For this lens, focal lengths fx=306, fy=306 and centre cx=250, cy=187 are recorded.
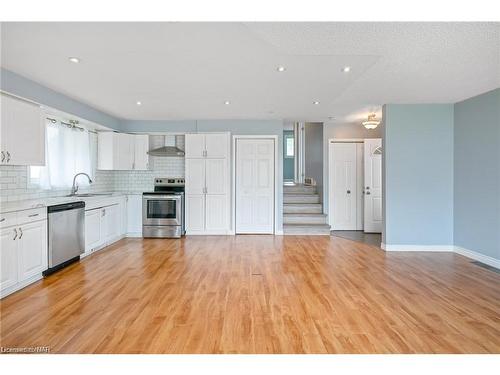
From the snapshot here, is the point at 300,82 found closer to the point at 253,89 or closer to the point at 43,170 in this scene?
the point at 253,89

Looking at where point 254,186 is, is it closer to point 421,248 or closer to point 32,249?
point 421,248

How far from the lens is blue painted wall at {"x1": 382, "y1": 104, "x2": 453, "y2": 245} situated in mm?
5105

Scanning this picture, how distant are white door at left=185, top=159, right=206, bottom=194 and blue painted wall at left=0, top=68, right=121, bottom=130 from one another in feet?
5.85

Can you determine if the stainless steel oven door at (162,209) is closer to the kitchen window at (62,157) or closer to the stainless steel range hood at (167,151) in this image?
the stainless steel range hood at (167,151)

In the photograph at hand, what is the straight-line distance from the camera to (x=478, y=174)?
14.9 ft

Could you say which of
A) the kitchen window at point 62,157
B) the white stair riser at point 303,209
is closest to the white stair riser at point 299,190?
the white stair riser at point 303,209

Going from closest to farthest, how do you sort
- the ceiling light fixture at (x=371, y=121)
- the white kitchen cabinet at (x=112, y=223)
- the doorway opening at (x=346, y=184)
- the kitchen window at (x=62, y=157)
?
the kitchen window at (x=62, y=157) < the white kitchen cabinet at (x=112, y=223) < the ceiling light fixture at (x=371, y=121) < the doorway opening at (x=346, y=184)

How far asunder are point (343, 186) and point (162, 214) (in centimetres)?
417

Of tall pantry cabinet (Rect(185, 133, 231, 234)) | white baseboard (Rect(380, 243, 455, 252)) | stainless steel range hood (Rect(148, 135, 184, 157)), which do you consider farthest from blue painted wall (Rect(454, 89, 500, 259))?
stainless steel range hood (Rect(148, 135, 184, 157))

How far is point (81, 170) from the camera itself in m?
5.60

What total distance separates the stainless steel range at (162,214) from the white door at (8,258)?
3080mm

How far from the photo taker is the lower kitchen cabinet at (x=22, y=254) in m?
3.01

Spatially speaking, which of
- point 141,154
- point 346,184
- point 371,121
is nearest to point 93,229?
point 141,154
